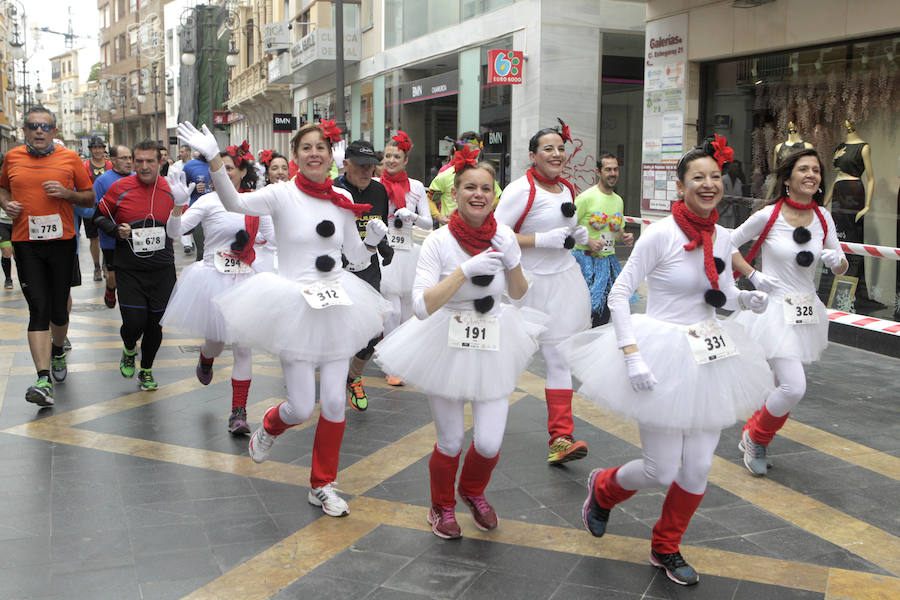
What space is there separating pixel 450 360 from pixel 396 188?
4.19m

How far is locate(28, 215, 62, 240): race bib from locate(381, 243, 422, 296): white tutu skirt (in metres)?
2.77

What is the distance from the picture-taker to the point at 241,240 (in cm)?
650

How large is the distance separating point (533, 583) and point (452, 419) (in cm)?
85

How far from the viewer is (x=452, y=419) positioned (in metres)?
4.24

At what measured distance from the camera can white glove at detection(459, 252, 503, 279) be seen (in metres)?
3.92

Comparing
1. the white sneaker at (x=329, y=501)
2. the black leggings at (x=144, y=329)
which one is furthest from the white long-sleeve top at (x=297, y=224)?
the black leggings at (x=144, y=329)

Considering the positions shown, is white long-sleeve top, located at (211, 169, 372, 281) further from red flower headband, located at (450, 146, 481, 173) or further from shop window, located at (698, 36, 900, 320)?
shop window, located at (698, 36, 900, 320)

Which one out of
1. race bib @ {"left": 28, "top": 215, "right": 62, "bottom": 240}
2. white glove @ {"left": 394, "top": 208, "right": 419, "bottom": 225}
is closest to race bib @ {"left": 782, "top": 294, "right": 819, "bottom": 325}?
white glove @ {"left": 394, "top": 208, "right": 419, "bottom": 225}

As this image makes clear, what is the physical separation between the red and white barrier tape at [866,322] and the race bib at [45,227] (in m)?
7.93

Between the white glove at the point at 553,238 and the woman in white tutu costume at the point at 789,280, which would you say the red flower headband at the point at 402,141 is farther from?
the woman in white tutu costume at the point at 789,280

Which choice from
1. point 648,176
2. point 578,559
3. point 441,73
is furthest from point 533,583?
point 441,73

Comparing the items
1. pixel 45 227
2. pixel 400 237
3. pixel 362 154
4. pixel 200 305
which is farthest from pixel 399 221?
pixel 45 227

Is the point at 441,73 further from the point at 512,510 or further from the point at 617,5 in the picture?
the point at 512,510

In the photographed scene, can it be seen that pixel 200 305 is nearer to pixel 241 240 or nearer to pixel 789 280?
pixel 241 240
